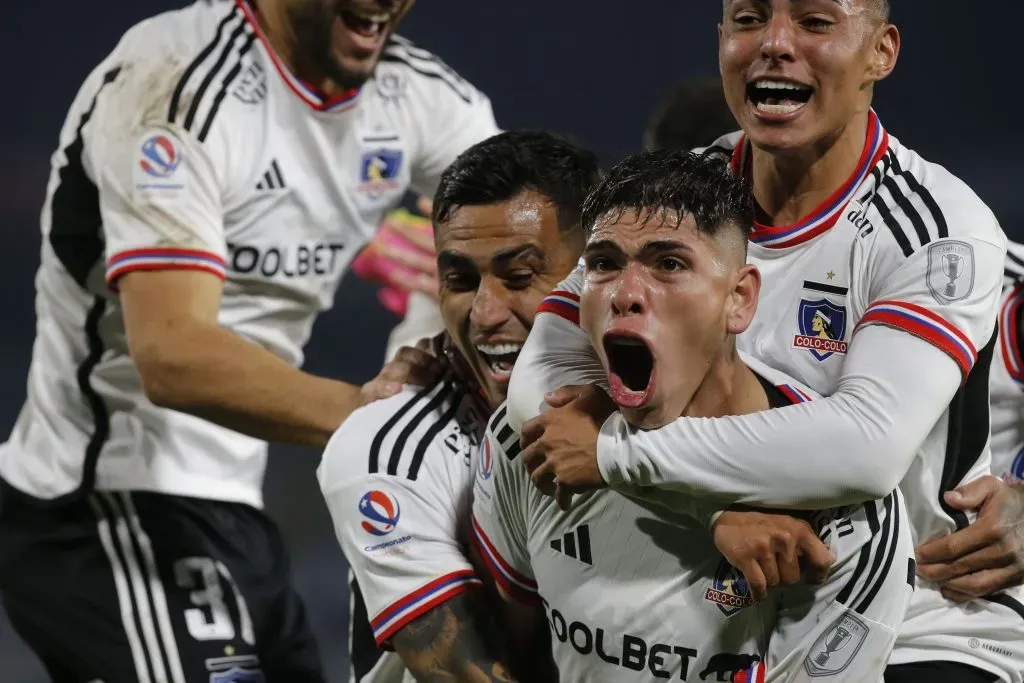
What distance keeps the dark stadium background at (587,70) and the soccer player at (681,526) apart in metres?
3.92

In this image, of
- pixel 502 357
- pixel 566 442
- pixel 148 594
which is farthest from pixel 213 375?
pixel 566 442

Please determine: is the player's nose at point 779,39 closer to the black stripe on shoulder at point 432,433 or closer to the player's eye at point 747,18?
the player's eye at point 747,18

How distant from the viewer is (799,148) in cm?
212

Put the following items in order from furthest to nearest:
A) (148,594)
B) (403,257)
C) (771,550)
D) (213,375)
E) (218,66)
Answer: (403,257) < (218,66) < (148,594) < (213,375) < (771,550)

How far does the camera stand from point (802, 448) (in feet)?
5.75

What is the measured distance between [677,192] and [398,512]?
655mm

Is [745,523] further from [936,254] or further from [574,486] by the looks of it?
[936,254]

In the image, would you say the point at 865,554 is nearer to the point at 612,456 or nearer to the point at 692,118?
the point at 612,456

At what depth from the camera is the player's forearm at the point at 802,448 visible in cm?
175

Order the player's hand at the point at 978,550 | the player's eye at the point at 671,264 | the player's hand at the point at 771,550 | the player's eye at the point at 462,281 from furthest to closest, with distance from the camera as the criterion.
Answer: the player's eye at the point at 462,281 < the player's hand at the point at 978,550 < the player's eye at the point at 671,264 < the player's hand at the point at 771,550

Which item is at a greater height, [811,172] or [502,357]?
[811,172]

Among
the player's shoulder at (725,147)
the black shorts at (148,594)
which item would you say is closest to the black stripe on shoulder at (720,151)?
the player's shoulder at (725,147)

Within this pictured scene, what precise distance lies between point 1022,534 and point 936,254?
1.65ft

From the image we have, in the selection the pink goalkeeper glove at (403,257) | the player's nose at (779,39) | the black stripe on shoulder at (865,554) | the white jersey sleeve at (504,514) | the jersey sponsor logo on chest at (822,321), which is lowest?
the pink goalkeeper glove at (403,257)
